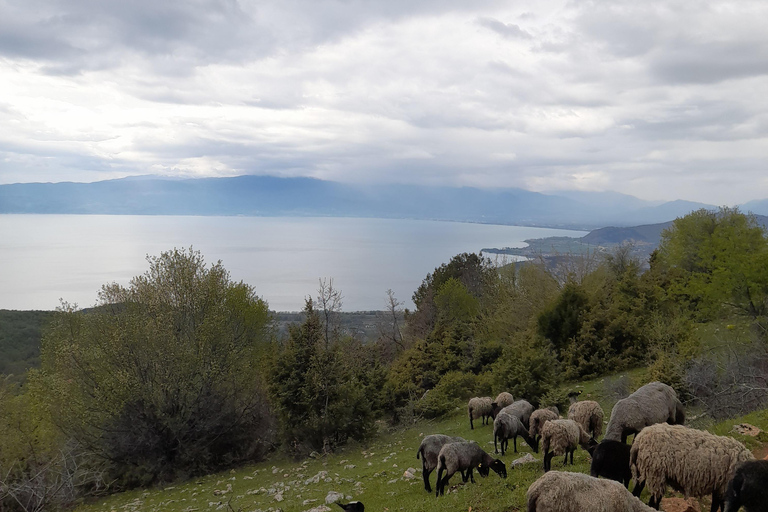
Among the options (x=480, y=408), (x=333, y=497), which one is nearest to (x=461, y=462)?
(x=333, y=497)

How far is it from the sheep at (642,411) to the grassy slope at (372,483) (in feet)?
3.54

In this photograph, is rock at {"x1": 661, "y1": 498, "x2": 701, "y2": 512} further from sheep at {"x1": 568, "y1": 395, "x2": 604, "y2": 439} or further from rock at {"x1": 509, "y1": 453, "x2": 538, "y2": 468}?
sheep at {"x1": 568, "y1": 395, "x2": 604, "y2": 439}

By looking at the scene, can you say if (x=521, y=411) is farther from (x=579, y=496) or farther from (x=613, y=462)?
(x=579, y=496)

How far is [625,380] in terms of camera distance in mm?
20594

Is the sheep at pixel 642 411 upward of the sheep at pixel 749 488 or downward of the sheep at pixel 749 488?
downward

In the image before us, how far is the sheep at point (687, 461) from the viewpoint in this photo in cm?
708

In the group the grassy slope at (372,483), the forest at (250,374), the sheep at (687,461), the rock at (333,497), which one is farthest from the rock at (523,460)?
the forest at (250,374)

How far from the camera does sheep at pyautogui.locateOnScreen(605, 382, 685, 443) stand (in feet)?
34.3

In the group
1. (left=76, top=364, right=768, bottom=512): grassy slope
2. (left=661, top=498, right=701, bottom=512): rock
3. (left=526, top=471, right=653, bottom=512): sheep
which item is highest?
(left=526, top=471, right=653, bottom=512): sheep

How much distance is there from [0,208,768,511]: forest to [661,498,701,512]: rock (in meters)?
8.82

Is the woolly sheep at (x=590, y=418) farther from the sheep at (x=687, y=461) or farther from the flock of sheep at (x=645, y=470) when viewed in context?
the sheep at (x=687, y=461)

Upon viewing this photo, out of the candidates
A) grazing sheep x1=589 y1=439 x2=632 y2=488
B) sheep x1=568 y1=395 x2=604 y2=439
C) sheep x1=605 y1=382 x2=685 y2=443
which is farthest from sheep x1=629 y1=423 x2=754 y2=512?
sheep x1=568 y1=395 x2=604 y2=439

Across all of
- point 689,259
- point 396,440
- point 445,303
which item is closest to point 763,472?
point 396,440

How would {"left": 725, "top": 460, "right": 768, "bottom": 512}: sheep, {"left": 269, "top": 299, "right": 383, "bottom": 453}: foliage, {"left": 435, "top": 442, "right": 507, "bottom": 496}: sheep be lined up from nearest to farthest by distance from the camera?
{"left": 725, "top": 460, "right": 768, "bottom": 512}: sheep < {"left": 435, "top": 442, "right": 507, "bottom": 496}: sheep < {"left": 269, "top": 299, "right": 383, "bottom": 453}: foliage
